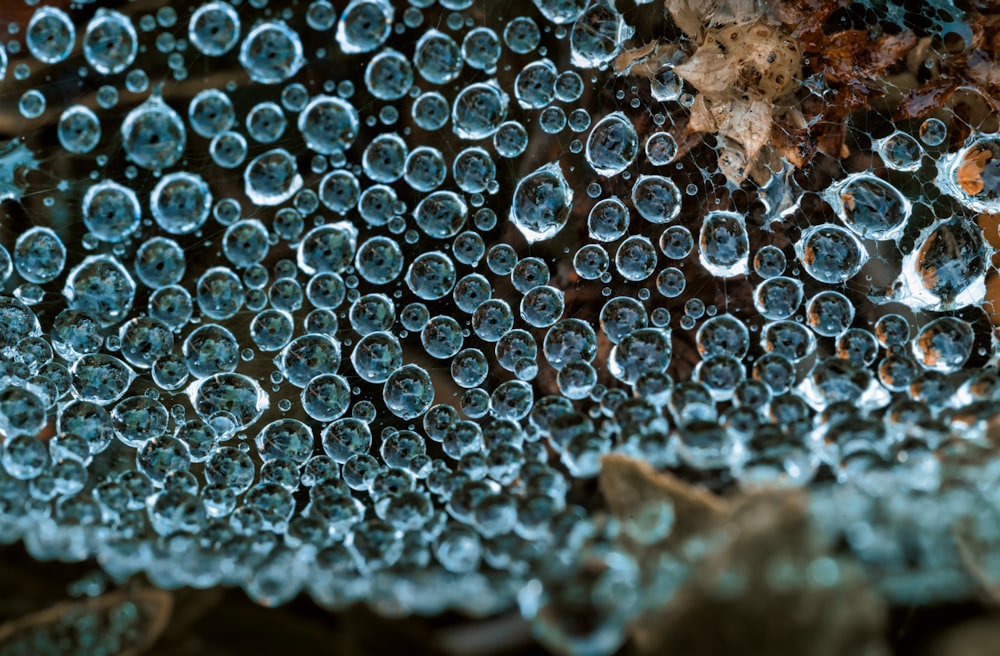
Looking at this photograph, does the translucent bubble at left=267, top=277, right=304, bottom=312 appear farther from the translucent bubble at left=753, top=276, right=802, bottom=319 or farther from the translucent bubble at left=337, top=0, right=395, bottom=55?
the translucent bubble at left=753, top=276, right=802, bottom=319

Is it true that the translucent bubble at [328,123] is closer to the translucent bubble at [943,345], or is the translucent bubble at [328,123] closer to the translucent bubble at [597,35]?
the translucent bubble at [597,35]

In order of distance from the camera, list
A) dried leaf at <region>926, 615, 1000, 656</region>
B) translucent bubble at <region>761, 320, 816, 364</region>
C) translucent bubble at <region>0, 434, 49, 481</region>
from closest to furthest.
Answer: dried leaf at <region>926, 615, 1000, 656</region> < translucent bubble at <region>0, 434, 49, 481</region> < translucent bubble at <region>761, 320, 816, 364</region>

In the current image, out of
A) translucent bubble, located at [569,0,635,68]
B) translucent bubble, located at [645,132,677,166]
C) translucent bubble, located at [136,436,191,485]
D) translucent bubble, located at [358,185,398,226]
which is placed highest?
translucent bubble, located at [569,0,635,68]

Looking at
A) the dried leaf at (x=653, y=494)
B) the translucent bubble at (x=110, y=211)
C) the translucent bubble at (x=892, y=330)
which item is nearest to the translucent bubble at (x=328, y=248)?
the translucent bubble at (x=110, y=211)

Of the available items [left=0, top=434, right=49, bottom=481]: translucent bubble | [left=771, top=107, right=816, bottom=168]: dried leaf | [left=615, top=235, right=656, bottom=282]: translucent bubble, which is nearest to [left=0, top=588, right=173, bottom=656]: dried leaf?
[left=0, top=434, right=49, bottom=481]: translucent bubble

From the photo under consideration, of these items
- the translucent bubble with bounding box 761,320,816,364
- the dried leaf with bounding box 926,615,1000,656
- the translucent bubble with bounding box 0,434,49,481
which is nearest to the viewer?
the dried leaf with bounding box 926,615,1000,656

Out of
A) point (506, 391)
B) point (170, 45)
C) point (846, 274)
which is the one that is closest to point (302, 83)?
point (170, 45)
